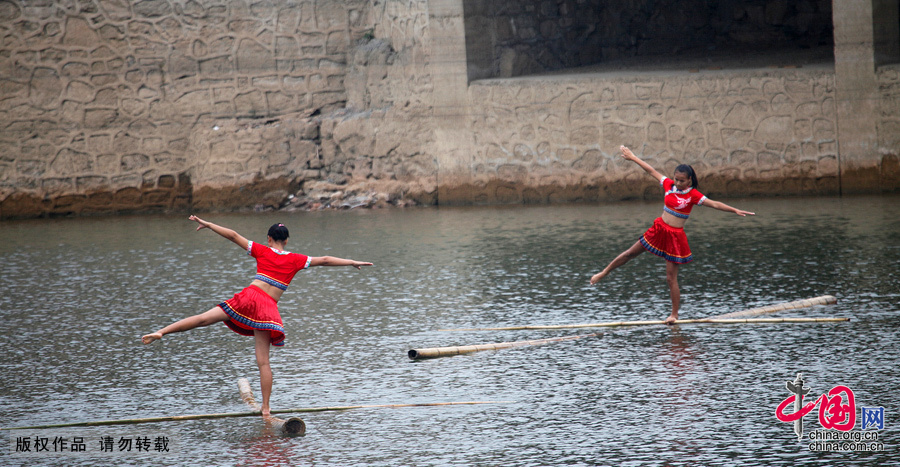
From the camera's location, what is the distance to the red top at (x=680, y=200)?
343 inches

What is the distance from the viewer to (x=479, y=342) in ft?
26.5

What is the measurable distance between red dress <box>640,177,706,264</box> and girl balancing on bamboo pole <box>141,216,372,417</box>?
3.42 metres

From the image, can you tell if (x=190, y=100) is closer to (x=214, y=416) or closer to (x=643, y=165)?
(x=643, y=165)

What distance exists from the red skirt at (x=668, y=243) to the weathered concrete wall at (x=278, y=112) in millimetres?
7766

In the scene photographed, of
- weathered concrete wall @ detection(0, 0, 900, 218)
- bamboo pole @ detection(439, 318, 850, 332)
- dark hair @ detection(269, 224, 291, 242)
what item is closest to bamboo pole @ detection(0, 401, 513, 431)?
dark hair @ detection(269, 224, 291, 242)

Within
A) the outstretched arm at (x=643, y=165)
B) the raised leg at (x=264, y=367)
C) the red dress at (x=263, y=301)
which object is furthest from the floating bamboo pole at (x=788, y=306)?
the raised leg at (x=264, y=367)

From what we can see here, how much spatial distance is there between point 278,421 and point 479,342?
92.8 inches

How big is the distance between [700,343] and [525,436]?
2600 millimetres

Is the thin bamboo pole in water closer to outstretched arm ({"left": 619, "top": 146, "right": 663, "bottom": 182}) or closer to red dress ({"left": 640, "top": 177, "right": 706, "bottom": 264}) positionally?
red dress ({"left": 640, "top": 177, "right": 706, "bottom": 264})

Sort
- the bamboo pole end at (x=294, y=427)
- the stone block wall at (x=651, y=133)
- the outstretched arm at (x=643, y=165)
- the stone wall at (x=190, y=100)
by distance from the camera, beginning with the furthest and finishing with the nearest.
Result: the stone wall at (x=190, y=100), the stone block wall at (x=651, y=133), the outstretched arm at (x=643, y=165), the bamboo pole end at (x=294, y=427)

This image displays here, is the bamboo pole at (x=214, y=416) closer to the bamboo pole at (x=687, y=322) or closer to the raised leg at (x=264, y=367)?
the raised leg at (x=264, y=367)

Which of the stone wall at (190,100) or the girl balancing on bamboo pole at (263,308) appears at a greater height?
the stone wall at (190,100)

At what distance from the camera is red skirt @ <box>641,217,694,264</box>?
8758 mm

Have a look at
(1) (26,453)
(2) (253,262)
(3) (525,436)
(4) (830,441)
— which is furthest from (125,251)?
(4) (830,441)
